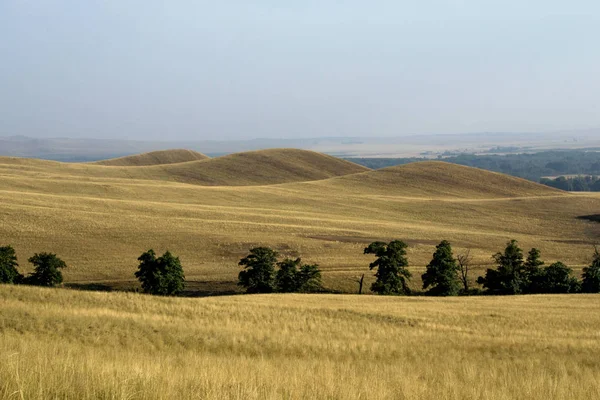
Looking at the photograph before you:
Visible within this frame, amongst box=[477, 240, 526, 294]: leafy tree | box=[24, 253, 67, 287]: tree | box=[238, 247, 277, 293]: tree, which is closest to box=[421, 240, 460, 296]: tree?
box=[477, 240, 526, 294]: leafy tree

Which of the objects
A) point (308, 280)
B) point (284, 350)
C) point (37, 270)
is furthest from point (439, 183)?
point (284, 350)

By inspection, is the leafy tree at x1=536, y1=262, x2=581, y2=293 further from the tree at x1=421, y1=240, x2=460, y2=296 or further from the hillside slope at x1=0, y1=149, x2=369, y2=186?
the hillside slope at x1=0, y1=149, x2=369, y2=186

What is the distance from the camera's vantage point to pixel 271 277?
4019 cm

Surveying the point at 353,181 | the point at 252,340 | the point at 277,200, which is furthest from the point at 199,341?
the point at 353,181

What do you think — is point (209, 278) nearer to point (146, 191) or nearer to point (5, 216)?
point (5, 216)

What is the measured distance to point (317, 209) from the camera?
8550 cm

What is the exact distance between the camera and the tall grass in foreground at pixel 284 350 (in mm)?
6223

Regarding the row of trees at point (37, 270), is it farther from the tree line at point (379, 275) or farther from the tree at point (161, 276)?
the tree at point (161, 276)

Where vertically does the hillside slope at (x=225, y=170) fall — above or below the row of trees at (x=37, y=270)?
above

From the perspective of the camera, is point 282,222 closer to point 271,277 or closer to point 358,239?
point 358,239

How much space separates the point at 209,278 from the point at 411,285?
51.2ft

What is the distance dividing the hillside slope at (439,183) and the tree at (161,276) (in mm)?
75545

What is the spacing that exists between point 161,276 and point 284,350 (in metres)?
24.9

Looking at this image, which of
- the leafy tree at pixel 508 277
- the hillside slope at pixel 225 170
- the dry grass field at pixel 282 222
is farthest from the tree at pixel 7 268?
the hillside slope at pixel 225 170
